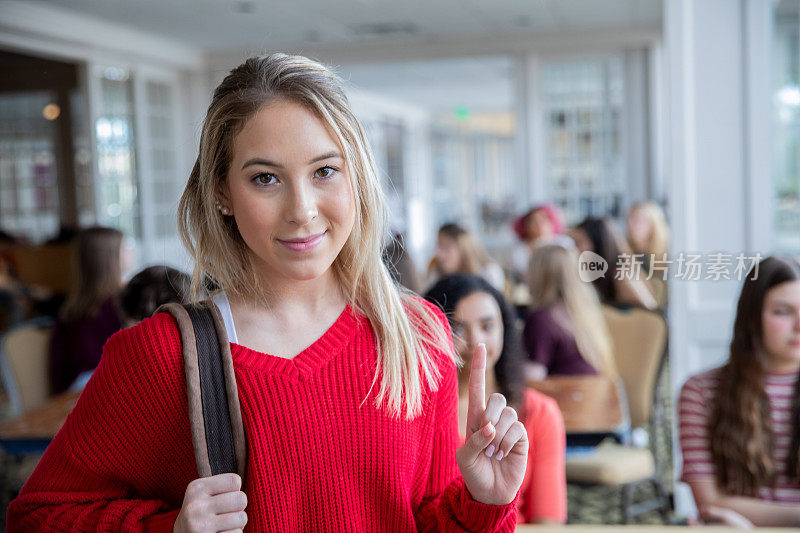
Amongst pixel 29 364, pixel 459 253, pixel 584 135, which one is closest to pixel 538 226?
pixel 459 253

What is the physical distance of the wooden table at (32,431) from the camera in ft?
8.18

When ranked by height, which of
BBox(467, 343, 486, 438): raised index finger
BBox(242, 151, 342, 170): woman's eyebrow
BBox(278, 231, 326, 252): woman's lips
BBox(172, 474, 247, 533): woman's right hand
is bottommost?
BBox(172, 474, 247, 533): woman's right hand

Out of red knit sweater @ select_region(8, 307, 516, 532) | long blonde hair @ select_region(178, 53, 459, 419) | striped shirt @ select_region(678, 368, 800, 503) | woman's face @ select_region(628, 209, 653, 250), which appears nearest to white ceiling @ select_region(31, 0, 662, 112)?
woman's face @ select_region(628, 209, 653, 250)

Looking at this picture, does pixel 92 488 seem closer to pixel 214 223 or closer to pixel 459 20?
pixel 214 223

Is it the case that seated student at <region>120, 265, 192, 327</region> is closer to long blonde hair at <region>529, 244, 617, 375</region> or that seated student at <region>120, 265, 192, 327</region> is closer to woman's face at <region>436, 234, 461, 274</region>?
long blonde hair at <region>529, 244, 617, 375</region>

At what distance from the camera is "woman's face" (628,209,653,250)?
4.64m

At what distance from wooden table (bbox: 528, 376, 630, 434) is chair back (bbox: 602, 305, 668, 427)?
0.35m

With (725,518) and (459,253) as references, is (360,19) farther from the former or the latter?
(725,518)

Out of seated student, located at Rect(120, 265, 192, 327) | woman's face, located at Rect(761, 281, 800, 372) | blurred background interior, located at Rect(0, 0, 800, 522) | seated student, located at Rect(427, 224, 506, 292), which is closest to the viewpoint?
woman's face, located at Rect(761, 281, 800, 372)

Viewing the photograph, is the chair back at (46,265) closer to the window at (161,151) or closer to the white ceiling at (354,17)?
the window at (161,151)

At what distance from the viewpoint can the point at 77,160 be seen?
359 inches

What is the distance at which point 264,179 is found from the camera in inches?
34.8

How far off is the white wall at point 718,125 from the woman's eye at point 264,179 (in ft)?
6.40

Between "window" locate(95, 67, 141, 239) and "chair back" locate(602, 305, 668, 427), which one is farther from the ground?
"window" locate(95, 67, 141, 239)
